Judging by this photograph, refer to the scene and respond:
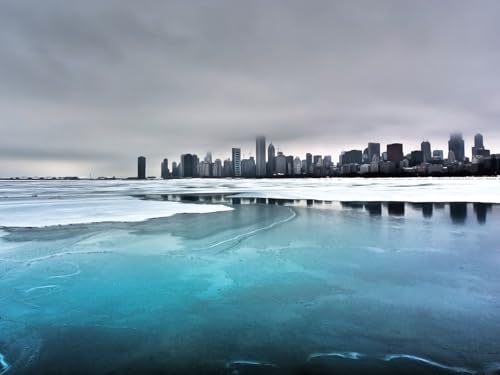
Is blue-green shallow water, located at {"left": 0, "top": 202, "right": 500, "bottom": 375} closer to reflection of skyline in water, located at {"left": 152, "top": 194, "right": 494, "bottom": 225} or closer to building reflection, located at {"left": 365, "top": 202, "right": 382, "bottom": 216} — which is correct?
reflection of skyline in water, located at {"left": 152, "top": 194, "right": 494, "bottom": 225}

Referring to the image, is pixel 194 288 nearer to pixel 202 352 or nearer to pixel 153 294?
pixel 153 294

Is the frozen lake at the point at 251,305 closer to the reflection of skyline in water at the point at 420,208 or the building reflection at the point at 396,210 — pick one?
the reflection of skyline in water at the point at 420,208

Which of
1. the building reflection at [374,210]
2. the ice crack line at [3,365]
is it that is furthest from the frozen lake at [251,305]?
the building reflection at [374,210]

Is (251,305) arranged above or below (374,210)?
below

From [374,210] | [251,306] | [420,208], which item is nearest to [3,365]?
[251,306]

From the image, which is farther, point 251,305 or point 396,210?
point 396,210

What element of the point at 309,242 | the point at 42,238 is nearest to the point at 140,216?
the point at 42,238

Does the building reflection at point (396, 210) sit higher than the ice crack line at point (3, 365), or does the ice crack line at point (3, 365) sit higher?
the building reflection at point (396, 210)

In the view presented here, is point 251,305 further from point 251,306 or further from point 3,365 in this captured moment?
point 3,365
